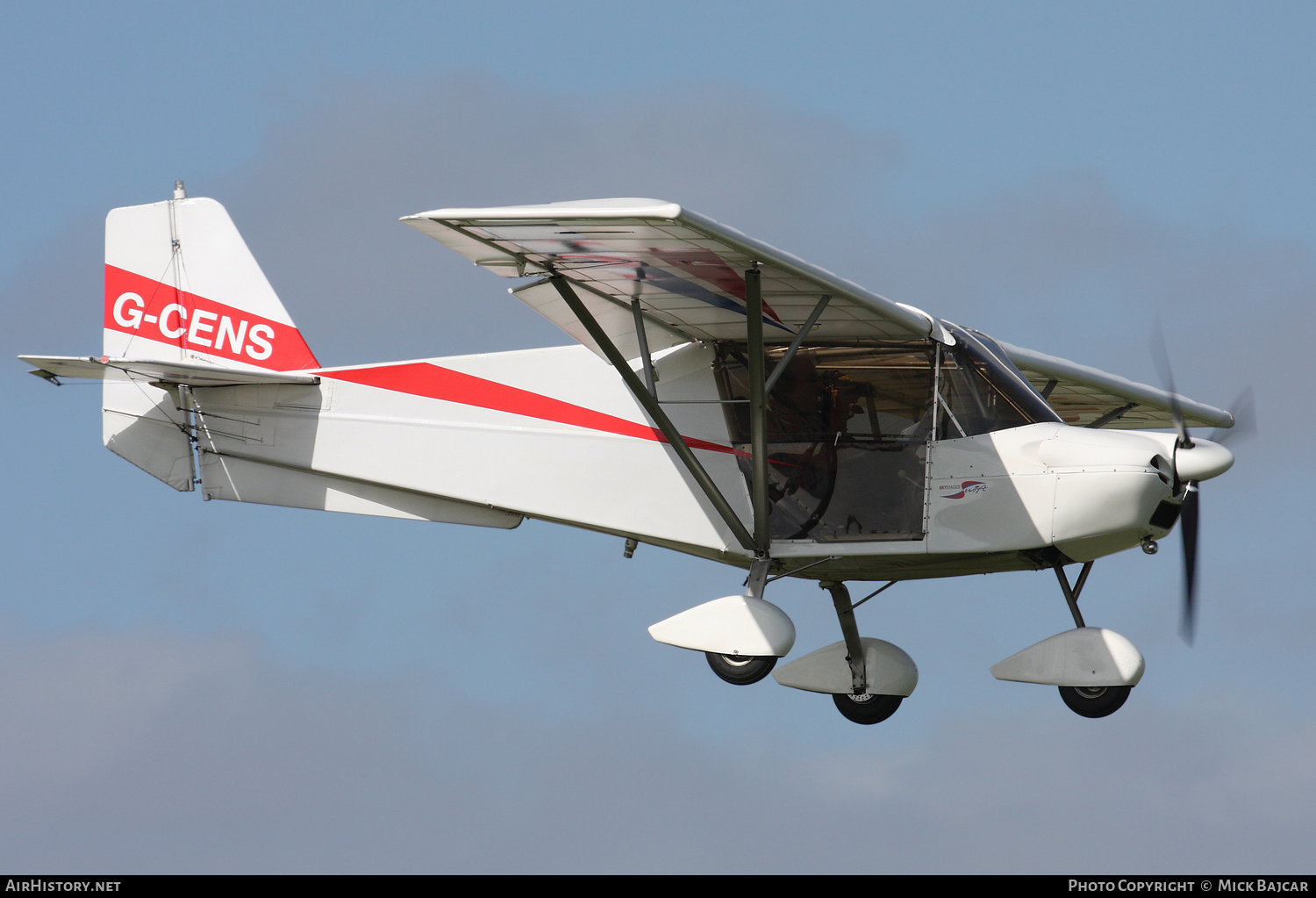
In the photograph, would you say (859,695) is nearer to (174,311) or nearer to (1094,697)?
(1094,697)

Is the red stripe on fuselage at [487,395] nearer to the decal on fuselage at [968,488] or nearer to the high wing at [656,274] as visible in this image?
the high wing at [656,274]

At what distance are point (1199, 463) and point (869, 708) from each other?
3.40 metres

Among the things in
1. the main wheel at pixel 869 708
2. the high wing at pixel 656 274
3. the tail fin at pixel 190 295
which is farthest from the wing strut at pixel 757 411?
the tail fin at pixel 190 295

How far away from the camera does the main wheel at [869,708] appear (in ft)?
43.0

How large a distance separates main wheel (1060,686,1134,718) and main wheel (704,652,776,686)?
2019mm

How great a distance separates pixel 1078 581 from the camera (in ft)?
39.1

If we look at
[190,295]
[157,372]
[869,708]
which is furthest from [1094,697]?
[190,295]

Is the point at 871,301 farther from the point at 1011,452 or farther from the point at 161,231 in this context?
the point at 161,231

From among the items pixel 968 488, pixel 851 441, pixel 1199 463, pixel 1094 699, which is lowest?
pixel 1094 699

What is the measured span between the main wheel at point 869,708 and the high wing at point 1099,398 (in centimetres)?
296

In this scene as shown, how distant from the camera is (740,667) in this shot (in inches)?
456

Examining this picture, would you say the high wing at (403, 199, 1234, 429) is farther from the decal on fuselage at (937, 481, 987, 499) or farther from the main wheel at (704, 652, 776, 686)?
the main wheel at (704, 652, 776, 686)

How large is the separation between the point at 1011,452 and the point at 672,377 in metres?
2.50

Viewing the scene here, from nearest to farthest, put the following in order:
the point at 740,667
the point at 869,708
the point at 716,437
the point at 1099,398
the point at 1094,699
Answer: the point at 1094,699
the point at 740,667
the point at 716,437
the point at 869,708
the point at 1099,398
